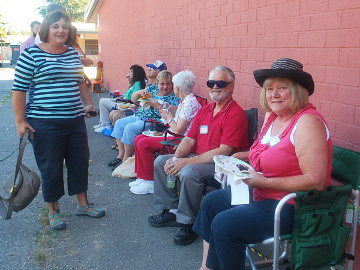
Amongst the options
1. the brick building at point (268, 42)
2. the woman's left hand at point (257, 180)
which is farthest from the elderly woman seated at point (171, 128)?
the woman's left hand at point (257, 180)

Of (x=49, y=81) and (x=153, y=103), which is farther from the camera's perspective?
(x=153, y=103)

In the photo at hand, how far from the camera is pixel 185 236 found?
3.16m

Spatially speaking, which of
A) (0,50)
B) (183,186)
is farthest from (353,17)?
(0,50)

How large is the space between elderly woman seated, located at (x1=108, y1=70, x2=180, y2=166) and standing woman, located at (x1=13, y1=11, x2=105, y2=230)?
1.31 meters

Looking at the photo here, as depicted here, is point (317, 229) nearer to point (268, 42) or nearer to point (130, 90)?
point (268, 42)

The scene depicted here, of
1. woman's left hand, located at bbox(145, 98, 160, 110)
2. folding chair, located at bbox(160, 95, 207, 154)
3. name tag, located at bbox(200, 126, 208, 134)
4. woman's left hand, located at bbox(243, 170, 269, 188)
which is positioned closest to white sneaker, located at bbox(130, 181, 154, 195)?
folding chair, located at bbox(160, 95, 207, 154)

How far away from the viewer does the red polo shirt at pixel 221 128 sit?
10.2 feet

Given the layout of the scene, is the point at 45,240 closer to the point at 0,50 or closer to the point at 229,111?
the point at 229,111

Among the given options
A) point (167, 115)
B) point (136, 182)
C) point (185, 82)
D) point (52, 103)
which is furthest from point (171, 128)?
point (52, 103)

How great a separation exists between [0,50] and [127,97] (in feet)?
132

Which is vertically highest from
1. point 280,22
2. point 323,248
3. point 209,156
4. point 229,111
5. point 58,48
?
point 280,22

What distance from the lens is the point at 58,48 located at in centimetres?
321

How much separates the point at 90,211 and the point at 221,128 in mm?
1552

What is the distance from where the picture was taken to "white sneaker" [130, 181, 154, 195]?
4.25 metres
